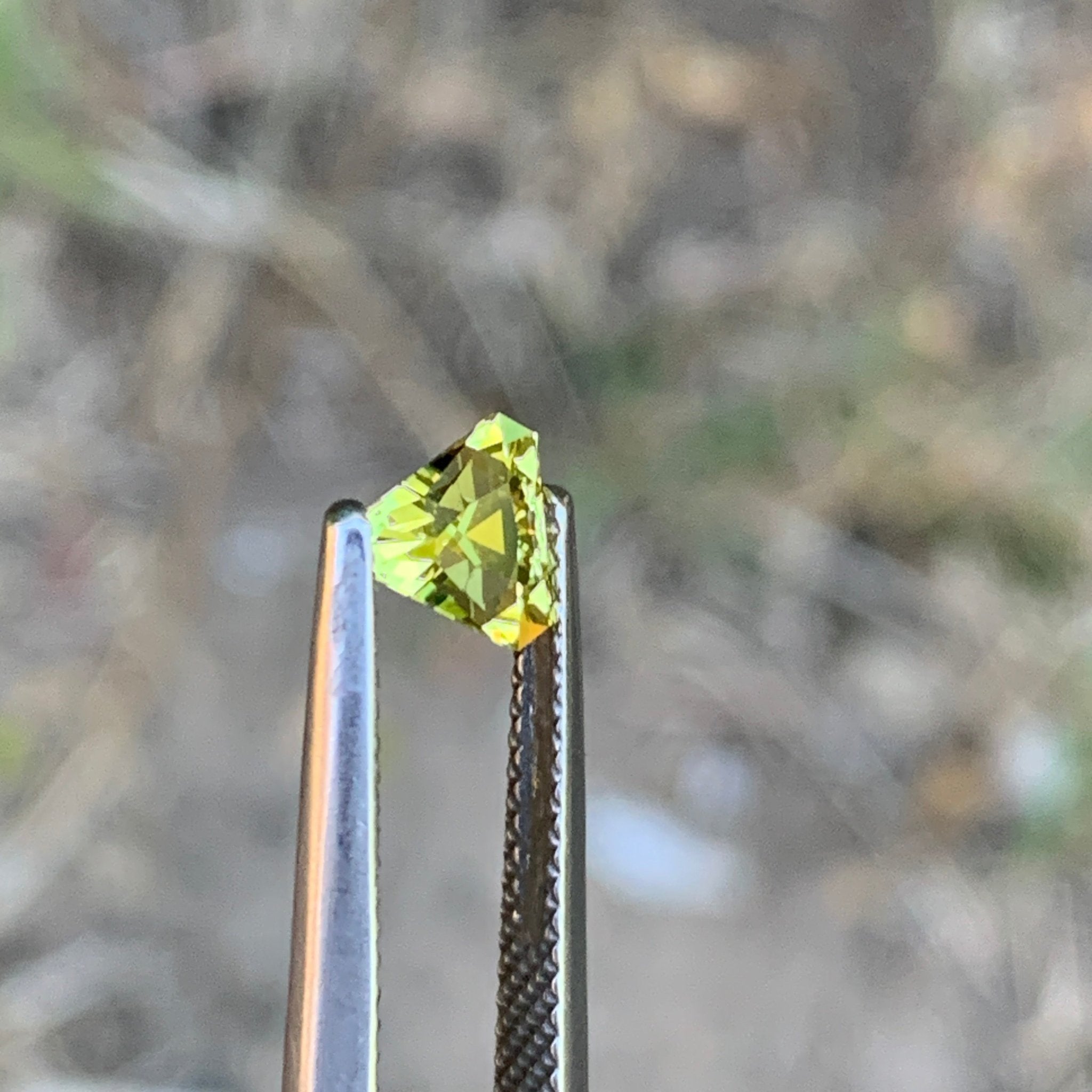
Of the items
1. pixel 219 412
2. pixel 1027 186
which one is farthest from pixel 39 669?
pixel 1027 186

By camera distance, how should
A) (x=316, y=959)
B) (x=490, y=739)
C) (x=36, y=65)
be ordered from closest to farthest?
(x=316, y=959)
(x=36, y=65)
(x=490, y=739)

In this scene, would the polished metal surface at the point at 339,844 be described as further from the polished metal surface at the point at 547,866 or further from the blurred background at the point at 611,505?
the blurred background at the point at 611,505

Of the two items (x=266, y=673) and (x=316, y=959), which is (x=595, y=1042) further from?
(x=316, y=959)

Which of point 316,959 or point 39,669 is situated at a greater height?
point 39,669

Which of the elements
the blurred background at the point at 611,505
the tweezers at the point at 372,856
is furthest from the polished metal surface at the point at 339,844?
the blurred background at the point at 611,505

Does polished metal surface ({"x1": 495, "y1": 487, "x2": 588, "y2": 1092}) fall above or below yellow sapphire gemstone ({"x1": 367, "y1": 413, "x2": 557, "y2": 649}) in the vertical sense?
below

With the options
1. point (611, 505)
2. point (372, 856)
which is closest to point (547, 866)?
point (372, 856)

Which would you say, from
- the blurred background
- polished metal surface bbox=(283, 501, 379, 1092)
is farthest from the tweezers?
the blurred background

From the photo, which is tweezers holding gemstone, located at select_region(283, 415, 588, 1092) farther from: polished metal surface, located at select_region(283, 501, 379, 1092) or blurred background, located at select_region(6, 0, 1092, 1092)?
blurred background, located at select_region(6, 0, 1092, 1092)

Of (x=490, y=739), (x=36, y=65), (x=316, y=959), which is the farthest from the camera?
(x=490, y=739)
